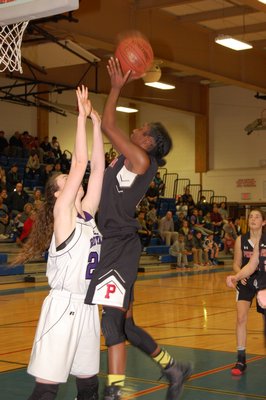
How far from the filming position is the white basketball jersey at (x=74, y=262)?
12.3ft

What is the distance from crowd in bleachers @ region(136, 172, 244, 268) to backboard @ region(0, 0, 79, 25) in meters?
12.9

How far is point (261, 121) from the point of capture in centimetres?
2388

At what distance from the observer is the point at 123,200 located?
424 cm

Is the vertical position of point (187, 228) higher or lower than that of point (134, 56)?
lower

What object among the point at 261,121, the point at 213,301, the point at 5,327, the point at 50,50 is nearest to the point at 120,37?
the point at 5,327

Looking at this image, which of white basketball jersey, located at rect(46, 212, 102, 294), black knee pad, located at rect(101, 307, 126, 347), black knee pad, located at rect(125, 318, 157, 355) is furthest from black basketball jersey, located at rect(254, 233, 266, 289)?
white basketball jersey, located at rect(46, 212, 102, 294)

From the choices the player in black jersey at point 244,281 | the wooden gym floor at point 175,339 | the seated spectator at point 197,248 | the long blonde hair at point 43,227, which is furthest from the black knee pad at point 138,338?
the seated spectator at point 197,248

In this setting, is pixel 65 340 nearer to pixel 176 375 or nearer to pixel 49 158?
pixel 176 375

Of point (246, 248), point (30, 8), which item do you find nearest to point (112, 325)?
point (30, 8)

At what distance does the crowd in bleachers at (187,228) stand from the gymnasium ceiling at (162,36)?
4.04 meters

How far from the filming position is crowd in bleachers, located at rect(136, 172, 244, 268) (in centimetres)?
1878

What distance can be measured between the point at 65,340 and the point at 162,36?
13.0m

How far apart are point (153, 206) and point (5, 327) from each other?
12.3m

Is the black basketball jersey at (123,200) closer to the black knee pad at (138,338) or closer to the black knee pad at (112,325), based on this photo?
the black knee pad at (112,325)
